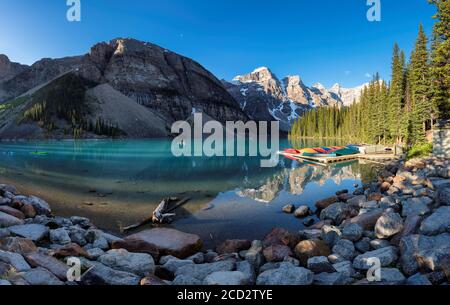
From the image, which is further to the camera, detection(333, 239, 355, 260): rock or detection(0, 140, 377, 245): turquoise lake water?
detection(0, 140, 377, 245): turquoise lake water

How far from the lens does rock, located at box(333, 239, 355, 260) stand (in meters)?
7.64

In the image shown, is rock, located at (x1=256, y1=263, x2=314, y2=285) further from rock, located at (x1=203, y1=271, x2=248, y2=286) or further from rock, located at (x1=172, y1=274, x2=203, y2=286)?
rock, located at (x1=172, y1=274, x2=203, y2=286)

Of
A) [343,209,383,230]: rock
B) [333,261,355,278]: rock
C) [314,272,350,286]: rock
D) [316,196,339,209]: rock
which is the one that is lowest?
[316,196,339,209]: rock

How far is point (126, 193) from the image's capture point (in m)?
19.0

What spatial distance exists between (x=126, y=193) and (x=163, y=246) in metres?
11.5

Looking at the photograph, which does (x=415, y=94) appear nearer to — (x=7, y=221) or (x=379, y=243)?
(x=379, y=243)

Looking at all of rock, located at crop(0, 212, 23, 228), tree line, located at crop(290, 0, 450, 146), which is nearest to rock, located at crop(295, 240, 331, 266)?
rock, located at crop(0, 212, 23, 228)

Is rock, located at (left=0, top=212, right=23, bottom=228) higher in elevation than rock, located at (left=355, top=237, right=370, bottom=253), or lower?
higher

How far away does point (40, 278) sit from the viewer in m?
5.07

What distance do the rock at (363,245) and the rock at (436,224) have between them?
155 cm

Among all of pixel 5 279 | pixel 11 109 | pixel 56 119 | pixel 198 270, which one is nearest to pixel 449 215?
pixel 198 270

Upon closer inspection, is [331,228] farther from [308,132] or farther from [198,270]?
[308,132]

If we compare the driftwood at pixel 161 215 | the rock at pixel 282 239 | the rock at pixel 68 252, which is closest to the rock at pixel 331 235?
the rock at pixel 282 239

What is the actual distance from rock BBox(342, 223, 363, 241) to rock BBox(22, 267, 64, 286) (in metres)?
8.47
